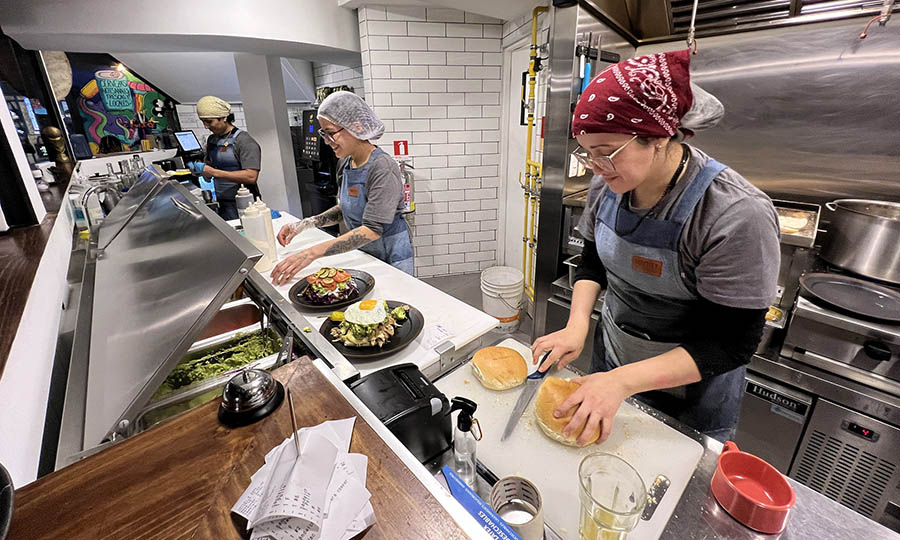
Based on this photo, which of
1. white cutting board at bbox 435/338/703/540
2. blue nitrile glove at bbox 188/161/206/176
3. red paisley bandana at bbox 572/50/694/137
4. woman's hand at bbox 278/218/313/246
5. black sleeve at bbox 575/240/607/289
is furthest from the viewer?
blue nitrile glove at bbox 188/161/206/176

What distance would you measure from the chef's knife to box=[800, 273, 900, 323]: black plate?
1.43 m

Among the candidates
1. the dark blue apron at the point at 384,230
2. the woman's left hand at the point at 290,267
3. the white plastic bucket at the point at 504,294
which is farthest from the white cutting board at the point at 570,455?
the white plastic bucket at the point at 504,294

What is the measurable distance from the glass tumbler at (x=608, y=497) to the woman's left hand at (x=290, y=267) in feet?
5.09

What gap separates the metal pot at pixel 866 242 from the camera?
174 cm

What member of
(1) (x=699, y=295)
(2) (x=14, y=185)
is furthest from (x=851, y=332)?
(2) (x=14, y=185)

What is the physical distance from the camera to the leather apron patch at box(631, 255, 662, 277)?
45.3 inches

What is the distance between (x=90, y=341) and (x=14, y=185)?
1152mm

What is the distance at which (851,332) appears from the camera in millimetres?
1579

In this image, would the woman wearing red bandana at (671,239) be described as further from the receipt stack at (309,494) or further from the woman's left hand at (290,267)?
the woman's left hand at (290,267)

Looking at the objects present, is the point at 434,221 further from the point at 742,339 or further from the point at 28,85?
the point at 28,85

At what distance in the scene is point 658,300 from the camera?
3.97ft

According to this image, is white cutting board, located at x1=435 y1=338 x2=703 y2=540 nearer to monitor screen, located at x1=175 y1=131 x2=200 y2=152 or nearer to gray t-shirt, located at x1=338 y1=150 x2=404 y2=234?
gray t-shirt, located at x1=338 y1=150 x2=404 y2=234

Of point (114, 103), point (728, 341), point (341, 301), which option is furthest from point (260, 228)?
point (114, 103)

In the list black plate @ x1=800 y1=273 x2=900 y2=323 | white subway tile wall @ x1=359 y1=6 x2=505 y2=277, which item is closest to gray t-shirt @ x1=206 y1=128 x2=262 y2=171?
white subway tile wall @ x1=359 y1=6 x2=505 y2=277
